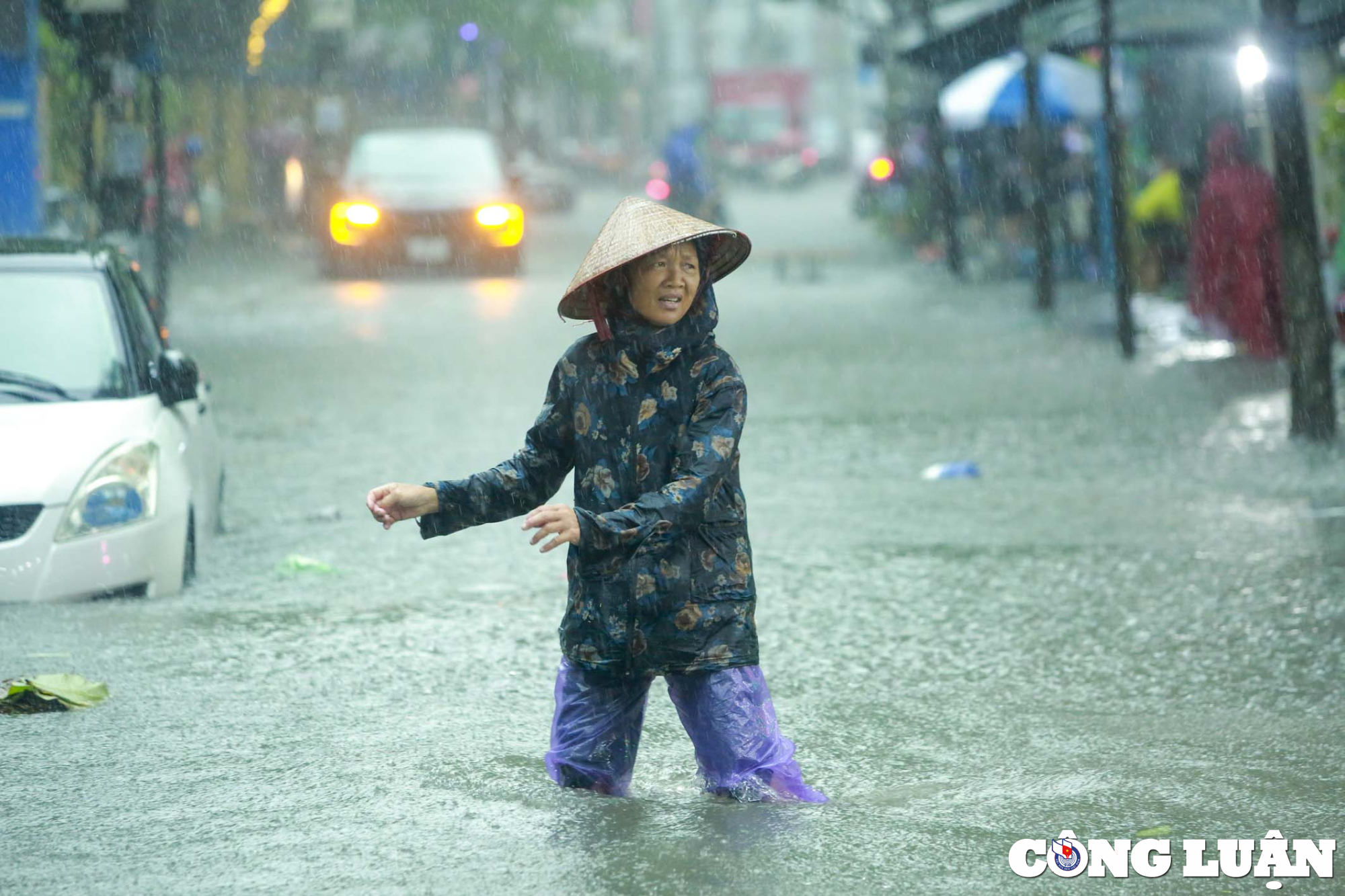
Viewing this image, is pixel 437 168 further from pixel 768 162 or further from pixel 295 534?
pixel 768 162

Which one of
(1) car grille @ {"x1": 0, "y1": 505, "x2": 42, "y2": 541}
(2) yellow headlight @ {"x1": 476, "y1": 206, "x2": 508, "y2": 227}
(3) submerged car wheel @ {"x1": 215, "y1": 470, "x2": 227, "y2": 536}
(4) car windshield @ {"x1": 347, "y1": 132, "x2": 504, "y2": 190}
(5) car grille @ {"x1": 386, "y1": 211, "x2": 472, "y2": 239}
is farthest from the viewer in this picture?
(4) car windshield @ {"x1": 347, "y1": 132, "x2": 504, "y2": 190}

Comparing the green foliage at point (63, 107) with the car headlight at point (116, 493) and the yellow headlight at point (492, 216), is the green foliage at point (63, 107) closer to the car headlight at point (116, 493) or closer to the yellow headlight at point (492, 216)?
the yellow headlight at point (492, 216)

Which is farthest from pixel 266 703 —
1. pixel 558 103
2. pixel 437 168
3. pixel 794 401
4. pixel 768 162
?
pixel 558 103

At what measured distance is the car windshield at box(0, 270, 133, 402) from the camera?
7.19m

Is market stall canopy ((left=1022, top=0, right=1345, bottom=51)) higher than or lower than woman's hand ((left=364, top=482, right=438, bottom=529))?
higher

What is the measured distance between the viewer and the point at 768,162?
65812mm

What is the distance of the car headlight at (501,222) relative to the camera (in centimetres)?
Result: 2302

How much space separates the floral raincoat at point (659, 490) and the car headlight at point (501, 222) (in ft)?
62.2

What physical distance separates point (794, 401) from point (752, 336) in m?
4.21

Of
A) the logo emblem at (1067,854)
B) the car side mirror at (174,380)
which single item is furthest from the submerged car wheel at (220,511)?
the logo emblem at (1067,854)

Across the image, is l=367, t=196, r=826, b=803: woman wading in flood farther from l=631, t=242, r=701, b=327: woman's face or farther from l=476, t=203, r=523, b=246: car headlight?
l=476, t=203, r=523, b=246: car headlight

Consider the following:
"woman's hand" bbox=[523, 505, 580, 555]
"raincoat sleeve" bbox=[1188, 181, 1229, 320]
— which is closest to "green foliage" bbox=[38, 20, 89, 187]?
"raincoat sleeve" bbox=[1188, 181, 1229, 320]

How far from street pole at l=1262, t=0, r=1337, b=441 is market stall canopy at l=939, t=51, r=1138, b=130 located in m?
10.2

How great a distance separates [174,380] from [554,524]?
3.77 m
